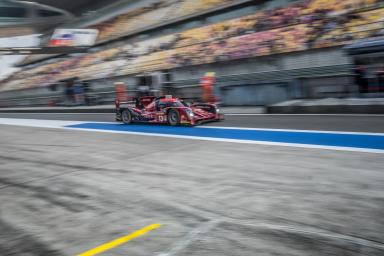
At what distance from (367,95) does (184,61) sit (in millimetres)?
13014

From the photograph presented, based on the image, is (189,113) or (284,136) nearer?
(284,136)

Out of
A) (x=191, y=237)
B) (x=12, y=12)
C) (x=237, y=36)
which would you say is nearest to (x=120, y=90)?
(x=237, y=36)

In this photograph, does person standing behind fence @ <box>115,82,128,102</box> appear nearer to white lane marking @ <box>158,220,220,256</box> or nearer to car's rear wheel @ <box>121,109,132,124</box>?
car's rear wheel @ <box>121,109,132,124</box>

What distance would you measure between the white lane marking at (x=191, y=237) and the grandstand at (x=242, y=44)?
34.3 feet

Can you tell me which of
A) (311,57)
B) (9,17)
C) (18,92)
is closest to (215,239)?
(311,57)

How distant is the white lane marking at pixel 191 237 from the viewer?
3.16 meters

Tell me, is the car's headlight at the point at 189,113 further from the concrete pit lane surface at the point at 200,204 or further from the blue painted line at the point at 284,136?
the concrete pit lane surface at the point at 200,204

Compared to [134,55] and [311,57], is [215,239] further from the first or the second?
[134,55]

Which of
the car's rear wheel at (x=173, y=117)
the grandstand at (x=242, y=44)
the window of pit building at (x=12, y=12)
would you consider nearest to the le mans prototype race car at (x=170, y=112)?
the car's rear wheel at (x=173, y=117)

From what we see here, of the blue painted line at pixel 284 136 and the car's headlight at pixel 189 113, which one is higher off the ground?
the car's headlight at pixel 189 113

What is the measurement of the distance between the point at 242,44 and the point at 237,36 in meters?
2.04

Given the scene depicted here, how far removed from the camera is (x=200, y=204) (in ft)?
13.9

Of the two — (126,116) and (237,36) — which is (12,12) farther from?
(126,116)

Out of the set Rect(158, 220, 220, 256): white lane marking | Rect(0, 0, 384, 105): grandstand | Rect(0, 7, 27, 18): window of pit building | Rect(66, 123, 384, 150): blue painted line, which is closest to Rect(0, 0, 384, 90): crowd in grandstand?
Rect(0, 0, 384, 105): grandstand
